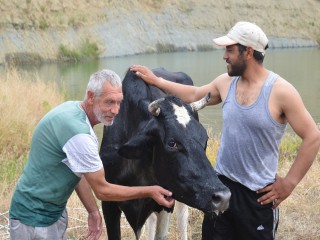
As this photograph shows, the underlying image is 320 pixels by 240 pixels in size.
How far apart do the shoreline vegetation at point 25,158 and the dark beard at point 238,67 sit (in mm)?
2287

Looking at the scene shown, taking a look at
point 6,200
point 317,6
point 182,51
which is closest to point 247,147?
point 6,200

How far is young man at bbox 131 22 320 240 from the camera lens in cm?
429

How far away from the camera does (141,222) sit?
18.6ft

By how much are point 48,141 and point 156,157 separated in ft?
3.70

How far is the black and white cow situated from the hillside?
29000 mm

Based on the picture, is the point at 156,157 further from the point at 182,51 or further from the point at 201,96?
the point at 182,51

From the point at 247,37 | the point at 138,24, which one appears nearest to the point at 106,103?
the point at 247,37

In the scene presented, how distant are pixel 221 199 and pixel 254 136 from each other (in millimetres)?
644

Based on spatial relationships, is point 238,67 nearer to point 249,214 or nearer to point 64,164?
point 249,214

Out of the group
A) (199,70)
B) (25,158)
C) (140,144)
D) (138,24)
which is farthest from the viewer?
(138,24)

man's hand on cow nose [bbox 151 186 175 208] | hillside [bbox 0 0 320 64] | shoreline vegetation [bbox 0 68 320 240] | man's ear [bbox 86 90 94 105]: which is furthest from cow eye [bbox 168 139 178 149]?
hillside [bbox 0 0 320 64]

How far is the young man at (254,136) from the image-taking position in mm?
4289

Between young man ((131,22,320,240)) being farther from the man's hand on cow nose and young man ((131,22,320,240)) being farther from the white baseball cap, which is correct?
the man's hand on cow nose

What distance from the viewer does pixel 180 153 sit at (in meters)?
4.43
